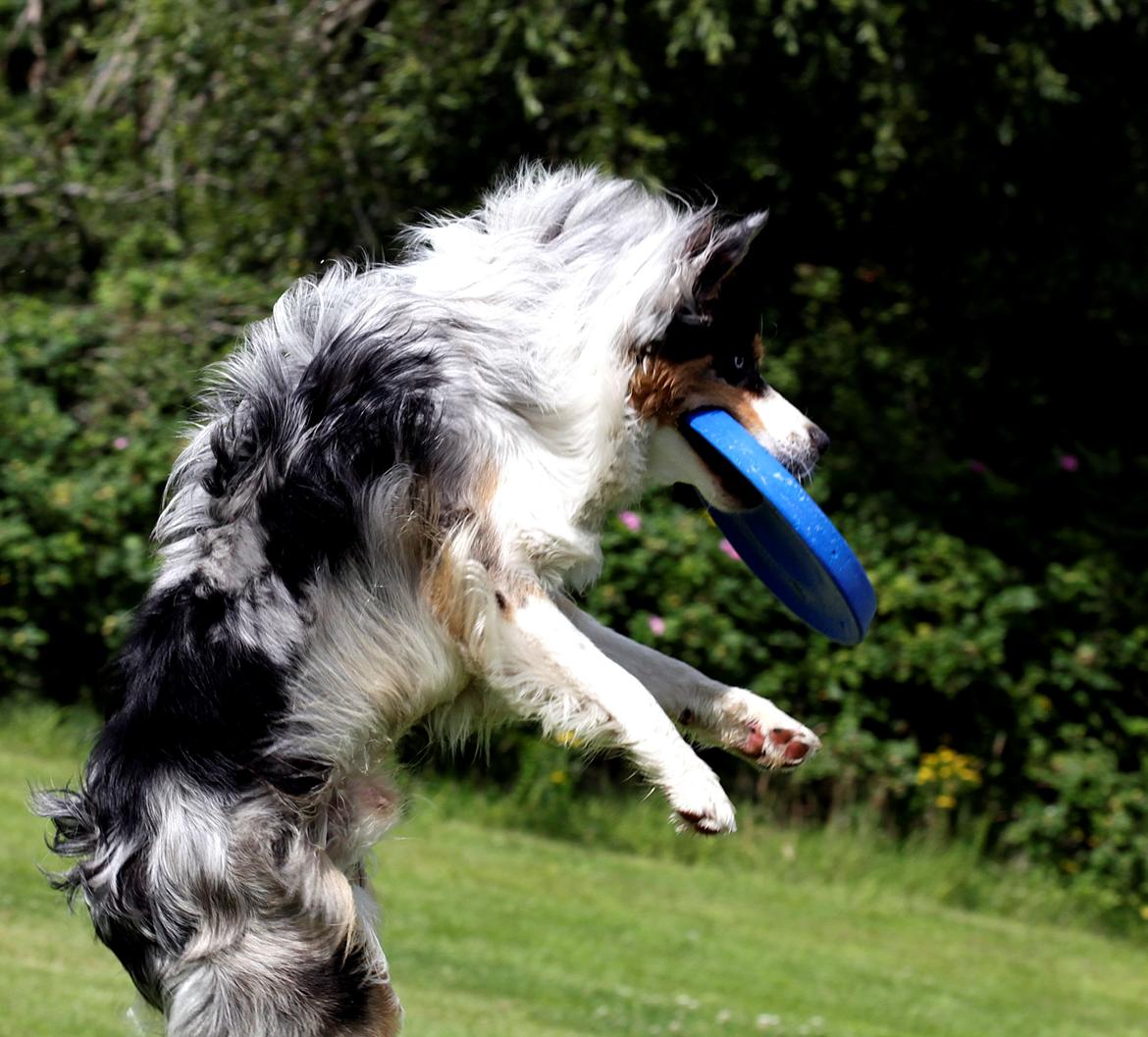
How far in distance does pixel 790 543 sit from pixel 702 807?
43.9 inches

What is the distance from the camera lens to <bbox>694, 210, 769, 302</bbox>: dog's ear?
4.35 m

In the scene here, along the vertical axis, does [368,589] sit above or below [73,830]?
above

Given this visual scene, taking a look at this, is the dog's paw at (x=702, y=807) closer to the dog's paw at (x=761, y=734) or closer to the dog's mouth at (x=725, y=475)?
the dog's paw at (x=761, y=734)

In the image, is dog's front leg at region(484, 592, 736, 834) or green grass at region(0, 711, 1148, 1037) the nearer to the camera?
dog's front leg at region(484, 592, 736, 834)

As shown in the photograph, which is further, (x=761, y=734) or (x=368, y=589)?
(x=761, y=734)

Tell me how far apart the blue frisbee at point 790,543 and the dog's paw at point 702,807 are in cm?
75

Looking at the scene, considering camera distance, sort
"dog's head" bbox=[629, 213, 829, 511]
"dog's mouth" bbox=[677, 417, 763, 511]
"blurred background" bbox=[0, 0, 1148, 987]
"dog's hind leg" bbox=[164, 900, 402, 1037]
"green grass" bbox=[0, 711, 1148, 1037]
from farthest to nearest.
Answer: "blurred background" bbox=[0, 0, 1148, 987], "green grass" bbox=[0, 711, 1148, 1037], "dog's mouth" bbox=[677, 417, 763, 511], "dog's head" bbox=[629, 213, 829, 511], "dog's hind leg" bbox=[164, 900, 402, 1037]

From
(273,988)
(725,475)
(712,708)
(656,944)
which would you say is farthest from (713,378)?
(656,944)

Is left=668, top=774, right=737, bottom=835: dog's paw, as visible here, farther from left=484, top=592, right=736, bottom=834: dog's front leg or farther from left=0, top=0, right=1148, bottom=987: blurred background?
left=0, top=0, right=1148, bottom=987: blurred background

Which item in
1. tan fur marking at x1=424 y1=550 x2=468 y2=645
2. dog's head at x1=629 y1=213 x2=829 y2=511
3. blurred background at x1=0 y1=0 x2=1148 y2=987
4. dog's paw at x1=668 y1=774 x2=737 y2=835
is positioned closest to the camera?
dog's paw at x1=668 y1=774 x2=737 y2=835

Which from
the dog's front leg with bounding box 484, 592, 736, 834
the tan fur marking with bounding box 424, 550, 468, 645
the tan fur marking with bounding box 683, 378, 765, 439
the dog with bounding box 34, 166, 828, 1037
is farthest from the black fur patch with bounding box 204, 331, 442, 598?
the tan fur marking with bounding box 683, 378, 765, 439

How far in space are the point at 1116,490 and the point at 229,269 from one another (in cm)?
605

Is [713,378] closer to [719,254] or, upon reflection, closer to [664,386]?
[664,386]

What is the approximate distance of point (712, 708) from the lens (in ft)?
15.0
